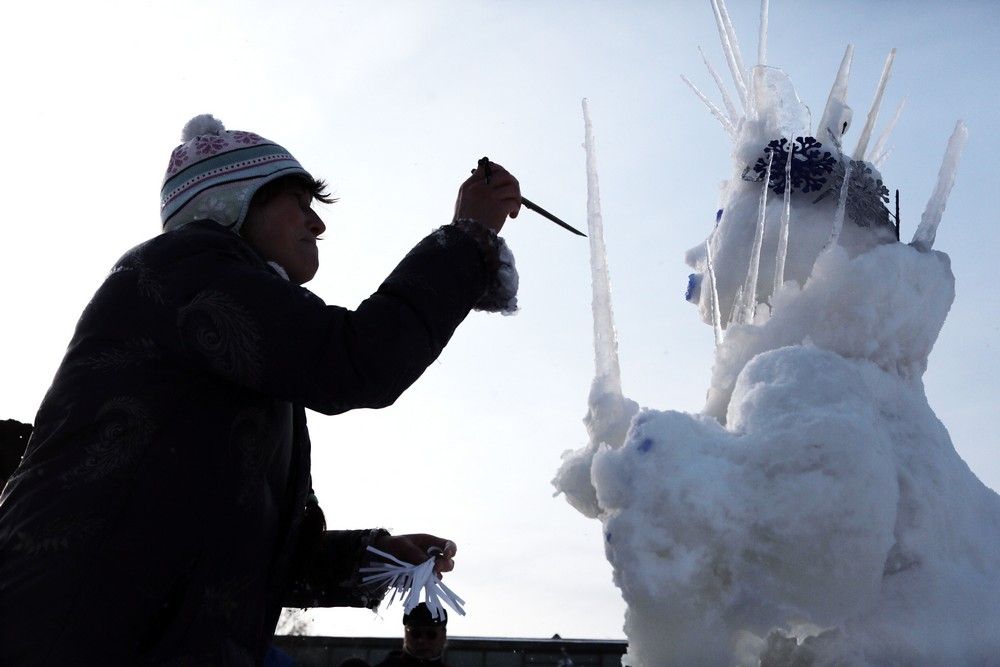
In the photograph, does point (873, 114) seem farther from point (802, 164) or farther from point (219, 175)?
point (219, 175)

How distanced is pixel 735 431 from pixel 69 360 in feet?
13.7

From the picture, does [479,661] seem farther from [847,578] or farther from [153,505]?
[153,505]

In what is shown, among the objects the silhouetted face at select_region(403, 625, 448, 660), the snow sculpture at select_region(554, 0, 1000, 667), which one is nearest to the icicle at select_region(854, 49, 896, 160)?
the snow sculpture at select_region(554, 0, 1000, 667)

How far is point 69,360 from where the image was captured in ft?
4.32

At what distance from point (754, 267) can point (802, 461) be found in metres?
1.42

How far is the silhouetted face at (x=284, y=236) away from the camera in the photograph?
1539 mm

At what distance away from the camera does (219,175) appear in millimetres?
1543

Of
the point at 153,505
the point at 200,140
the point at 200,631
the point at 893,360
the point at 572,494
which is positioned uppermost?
the point at 893,360

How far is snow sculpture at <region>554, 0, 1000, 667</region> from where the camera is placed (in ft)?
15.3

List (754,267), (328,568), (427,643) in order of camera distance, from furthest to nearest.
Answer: (754,267) → (427,643) → (328,568)

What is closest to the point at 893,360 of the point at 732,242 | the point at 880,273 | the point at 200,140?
the point at 880,273

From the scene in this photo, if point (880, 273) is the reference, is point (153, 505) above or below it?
below

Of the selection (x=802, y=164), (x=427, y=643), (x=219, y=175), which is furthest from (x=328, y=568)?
(x=802, y=164)

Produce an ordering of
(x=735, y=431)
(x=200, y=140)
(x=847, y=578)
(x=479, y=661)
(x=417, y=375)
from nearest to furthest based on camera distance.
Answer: (x=417, y=375)
(x=200, y=140)
(x=847, y=578)
(x=735, y=431)
(x=479, y=661)
